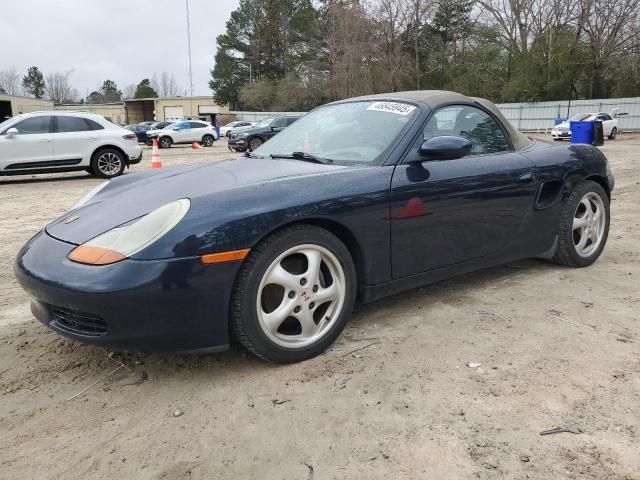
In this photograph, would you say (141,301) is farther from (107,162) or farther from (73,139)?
(107,162)

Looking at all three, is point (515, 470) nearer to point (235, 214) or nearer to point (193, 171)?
point (235, 214)

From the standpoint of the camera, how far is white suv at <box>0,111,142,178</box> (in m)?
10.4

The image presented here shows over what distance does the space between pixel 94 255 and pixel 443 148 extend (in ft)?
6.04

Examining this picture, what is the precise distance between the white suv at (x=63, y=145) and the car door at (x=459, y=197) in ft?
31.8

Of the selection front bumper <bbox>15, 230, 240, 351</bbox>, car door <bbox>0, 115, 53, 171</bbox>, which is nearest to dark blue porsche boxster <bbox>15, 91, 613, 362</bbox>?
front bumper <bbox>15, 230, 240, 351</bbox>

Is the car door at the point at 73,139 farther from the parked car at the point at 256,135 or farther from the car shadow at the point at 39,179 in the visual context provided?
the parked car at the point at 256,135

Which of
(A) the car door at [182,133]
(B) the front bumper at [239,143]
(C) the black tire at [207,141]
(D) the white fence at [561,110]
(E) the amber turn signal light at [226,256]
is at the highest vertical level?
(D) the white fence at [561,110]

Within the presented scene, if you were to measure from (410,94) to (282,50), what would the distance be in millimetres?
62506

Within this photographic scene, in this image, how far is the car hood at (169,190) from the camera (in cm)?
249

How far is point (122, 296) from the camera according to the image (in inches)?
84.8

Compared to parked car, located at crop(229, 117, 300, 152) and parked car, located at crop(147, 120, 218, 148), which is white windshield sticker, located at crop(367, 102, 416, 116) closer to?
parked car, located at crop(229, 117, 300, 152)

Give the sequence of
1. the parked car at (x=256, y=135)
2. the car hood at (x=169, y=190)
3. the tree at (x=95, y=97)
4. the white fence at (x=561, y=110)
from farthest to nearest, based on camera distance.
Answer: the tree at (x=95, y=97) → the white fence at (x=561, y=110) → the parked car at (x=256, y=135) → the car hood at (x=169, y=190)

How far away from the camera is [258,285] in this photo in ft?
7.80

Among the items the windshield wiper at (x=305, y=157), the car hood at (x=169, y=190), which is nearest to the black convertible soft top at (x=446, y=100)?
the windshield wiper at (x=305, y=157)
